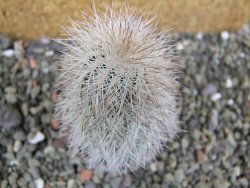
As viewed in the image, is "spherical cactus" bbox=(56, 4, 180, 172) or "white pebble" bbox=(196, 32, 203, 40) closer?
"spherical cactus" bbox=(56, 4, 180, 172)

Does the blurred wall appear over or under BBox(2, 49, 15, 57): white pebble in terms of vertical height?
over

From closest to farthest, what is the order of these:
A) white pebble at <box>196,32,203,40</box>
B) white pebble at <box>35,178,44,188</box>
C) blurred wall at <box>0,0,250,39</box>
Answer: white pebble at <box>35,178,44,188</box>, blurred wall at <box>0,0,250,39</box>, white pebble at <box>196,32,203,40</box>

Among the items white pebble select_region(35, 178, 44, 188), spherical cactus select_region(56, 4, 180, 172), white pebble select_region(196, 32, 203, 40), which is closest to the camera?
spherical cactus select_region(56, 4, 180, 172)

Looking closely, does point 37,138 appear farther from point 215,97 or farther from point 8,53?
point 215,97

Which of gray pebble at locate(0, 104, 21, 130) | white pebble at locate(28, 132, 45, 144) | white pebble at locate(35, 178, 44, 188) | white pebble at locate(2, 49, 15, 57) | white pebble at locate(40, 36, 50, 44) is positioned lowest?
white pebble at locate(35, 178, 44, 188)

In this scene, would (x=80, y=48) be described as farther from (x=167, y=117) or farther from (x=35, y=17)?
(x=35, y=17)

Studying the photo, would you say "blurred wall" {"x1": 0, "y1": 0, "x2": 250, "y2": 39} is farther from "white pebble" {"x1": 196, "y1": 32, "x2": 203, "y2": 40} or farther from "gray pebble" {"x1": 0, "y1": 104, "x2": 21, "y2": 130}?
"gray pebble" {"x1": 0, "y1": 104, "x2": 21, "y2": 130}

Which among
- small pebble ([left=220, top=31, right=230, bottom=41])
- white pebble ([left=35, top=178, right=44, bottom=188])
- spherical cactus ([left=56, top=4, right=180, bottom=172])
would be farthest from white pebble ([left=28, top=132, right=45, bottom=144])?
small pebble ([left=220, top=31, right=230, bottom=41])
